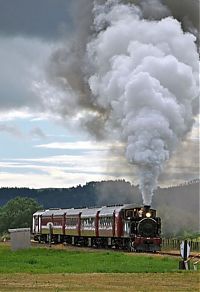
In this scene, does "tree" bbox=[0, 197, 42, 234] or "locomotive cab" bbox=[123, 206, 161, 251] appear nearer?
"locomotive cab" bbox=[123, 206, 161, 251]

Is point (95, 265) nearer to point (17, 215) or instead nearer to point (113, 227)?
point (113, 227)

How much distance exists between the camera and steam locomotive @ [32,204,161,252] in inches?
1785

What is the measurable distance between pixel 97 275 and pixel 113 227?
2128cm

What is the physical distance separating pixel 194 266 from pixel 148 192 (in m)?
15.7

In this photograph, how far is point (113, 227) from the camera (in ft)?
159

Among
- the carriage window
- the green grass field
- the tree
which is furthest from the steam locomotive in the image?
the tree

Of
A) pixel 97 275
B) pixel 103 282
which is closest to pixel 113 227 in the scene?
pixel 97 275

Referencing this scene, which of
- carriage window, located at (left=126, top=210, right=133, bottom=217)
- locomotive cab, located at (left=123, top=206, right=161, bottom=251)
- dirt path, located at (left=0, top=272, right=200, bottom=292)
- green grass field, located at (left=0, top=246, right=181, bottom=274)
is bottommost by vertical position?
dirt path, located at (left=0, top=272, right=200, bottom=292)

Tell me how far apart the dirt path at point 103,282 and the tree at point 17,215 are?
98.2 metres

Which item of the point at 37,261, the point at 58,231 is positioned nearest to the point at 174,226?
the point at 58,231

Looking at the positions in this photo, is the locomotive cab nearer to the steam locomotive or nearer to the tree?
the steam locomotive

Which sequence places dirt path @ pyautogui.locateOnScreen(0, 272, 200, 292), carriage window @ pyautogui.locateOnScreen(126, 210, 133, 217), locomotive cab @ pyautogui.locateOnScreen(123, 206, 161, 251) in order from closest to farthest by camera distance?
dirt path @ pyautogui.locateOnScreen(0, 272, 200, 292) → locomotive cab @ pyautogui.locateOnScreen(123, 206, 161, 251) → carriage window @ pyautogui.locateOnScreen(126, 210, 133, 217)

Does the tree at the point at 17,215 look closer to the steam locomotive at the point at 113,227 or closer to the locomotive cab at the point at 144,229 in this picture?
the steam locomotive at the point at 113,227

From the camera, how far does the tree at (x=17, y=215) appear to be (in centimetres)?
12656
